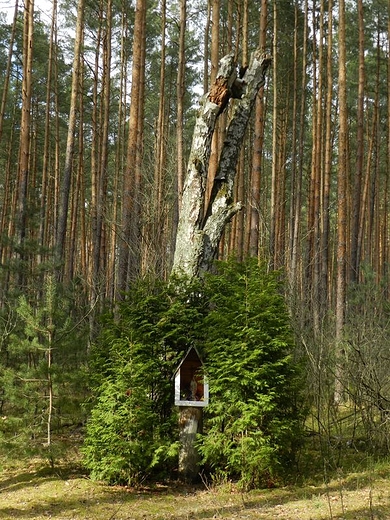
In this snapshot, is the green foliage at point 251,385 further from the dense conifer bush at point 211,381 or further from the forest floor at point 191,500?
the forest floor at point 191,500

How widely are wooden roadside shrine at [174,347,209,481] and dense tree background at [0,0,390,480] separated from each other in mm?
1502

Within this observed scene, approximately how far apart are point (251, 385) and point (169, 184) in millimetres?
6744

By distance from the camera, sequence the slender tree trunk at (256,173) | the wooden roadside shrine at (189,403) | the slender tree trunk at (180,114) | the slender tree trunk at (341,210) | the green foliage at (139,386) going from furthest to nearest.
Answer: the slender tree trunk at (180,114)
the slender tree trunk at (256,173)
the slender tree trunk at (341,210)
the wooden roadside shrine at (189,403)
the green foliage at (139,386)

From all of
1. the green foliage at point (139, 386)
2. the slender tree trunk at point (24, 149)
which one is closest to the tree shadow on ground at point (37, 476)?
the green foliage at point (139, 386)

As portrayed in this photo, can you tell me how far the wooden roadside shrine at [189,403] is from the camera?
7.06 meters

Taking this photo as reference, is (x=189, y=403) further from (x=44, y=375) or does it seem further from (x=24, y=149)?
(x=24, y=149)

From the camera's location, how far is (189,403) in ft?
23.1

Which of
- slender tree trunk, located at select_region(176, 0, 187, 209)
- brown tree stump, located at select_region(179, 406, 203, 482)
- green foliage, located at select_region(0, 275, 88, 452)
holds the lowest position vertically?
brown tree stump, located at select_region(179, 406, 203, 482)

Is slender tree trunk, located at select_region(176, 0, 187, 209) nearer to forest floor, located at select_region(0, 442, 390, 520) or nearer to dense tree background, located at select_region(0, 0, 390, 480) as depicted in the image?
dense tree background, located at select_region(0, 0, 390, 480)

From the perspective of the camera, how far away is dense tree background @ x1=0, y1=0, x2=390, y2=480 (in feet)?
26.5

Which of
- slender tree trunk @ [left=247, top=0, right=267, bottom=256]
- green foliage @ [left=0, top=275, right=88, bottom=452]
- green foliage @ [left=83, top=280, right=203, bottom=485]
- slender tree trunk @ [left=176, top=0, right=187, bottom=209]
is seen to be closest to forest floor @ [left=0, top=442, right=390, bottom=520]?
green foliage @ [left=83, top=280, right=203, bottom=485]

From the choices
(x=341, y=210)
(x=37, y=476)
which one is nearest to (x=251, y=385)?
(x=37, y=476)

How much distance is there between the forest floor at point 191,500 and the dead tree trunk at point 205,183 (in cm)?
286

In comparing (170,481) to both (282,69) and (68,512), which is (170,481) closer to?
(68,512)
